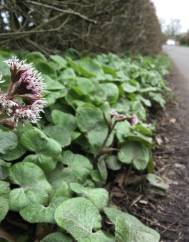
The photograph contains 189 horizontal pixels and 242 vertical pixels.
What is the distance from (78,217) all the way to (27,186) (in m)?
0.28

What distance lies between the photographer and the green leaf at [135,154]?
240cm

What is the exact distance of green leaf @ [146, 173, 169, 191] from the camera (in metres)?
2.44

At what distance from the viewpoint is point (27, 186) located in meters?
1.67

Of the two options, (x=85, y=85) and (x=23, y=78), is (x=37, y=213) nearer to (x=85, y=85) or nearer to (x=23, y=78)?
(x=23, y=78)

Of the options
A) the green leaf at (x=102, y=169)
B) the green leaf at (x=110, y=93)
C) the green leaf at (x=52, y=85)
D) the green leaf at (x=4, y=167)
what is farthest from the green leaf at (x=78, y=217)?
the green leaf at (x=110, y=93)

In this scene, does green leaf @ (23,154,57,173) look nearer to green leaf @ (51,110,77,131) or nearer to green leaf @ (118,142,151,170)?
green leaf @ (51,110,77,131)

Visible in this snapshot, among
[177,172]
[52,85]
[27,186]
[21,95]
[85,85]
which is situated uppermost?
[21,95]

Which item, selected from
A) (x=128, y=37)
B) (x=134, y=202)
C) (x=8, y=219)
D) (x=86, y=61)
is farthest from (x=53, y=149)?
(x=128, y=37)

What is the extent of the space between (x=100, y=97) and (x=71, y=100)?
38 centimetres

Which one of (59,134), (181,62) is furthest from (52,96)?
(181,62)

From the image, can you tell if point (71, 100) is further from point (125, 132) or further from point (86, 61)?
point (86, 61)

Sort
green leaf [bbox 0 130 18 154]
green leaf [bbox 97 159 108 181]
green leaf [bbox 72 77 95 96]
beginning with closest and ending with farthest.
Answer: green leaf [bbox 0 130 18 154] < green leaf [bbox 97 159 108 181] < green leaf [bbox 72 77 95 96]

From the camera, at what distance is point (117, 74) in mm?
3994

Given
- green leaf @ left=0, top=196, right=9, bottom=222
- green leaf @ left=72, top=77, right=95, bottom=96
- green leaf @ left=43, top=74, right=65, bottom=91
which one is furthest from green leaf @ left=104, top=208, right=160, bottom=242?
green leaf @ left=72, top=77, right=95, bottom=96
